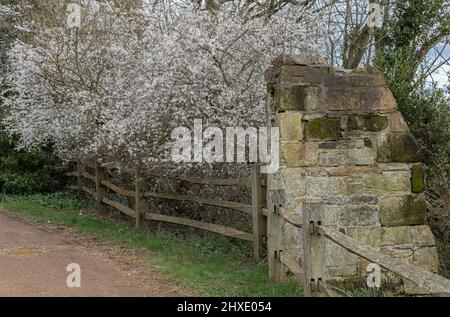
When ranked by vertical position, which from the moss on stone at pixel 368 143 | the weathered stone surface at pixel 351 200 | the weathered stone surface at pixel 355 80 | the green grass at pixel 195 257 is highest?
the weathered stone surface at pixel 355 80

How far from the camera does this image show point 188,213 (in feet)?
35.9

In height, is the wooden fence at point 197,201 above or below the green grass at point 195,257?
above

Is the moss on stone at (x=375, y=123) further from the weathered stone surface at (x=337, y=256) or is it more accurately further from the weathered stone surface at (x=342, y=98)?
the weathered stone surface at (x=337, y=256)

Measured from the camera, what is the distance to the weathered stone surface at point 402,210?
23.9ft

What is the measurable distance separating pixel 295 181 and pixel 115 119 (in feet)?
13.4

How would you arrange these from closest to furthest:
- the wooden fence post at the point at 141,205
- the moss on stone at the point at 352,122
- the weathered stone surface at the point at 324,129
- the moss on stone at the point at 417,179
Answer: the weathered stone surface at the point at 324,129 → the moss on stone at the point at 352,122 → the moss on stone at the point at 417,179 → the wooden fence post at the point at 141,205

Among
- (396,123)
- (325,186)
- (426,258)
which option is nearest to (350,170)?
(325,186)

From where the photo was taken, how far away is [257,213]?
8188 millimetres

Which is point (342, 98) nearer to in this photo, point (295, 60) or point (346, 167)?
point (295, 60)

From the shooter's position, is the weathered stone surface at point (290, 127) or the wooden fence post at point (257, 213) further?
the wooden fence post at point (257, 213)

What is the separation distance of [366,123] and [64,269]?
14.2 feet

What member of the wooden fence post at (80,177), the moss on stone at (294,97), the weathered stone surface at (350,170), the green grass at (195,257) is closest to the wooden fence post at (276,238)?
the green grass at (195,257)

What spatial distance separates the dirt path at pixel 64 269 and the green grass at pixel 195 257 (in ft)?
1.02
